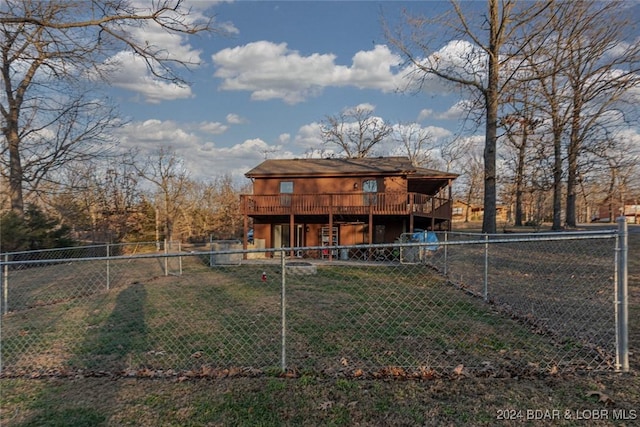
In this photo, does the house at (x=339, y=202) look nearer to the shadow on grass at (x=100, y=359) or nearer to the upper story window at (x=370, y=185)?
the upper story window at (x=370, y=185)

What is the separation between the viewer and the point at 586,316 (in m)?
5.23

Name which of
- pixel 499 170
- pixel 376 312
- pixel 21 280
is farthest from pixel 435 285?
pixel 499 170

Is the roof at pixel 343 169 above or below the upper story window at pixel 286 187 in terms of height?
above

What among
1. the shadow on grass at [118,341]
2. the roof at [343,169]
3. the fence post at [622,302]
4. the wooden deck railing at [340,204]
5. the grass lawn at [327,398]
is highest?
the roof at [343,169]

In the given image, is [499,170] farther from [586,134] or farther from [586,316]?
[586,316]

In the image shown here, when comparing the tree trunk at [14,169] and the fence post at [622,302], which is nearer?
the fence post at [622,302]

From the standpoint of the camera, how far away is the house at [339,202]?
18578 millimetres

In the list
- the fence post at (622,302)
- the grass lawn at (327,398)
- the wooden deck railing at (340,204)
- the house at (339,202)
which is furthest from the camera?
the house at (339,202)

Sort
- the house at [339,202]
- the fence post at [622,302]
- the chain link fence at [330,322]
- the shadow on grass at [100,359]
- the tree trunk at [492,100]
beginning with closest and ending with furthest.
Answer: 1. the shadow on grass at [100,359]
2. the fence post at [622,302]
3. the chain link fence at [330,322]
4. the tree trunk at [492,100]
5. the house at [339,202]

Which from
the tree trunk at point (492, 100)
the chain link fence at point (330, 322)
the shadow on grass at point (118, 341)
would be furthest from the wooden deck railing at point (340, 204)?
the shadow on grass at point (118, 341)

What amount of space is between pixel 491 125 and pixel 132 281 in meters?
15.7

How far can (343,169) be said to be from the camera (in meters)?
20.8

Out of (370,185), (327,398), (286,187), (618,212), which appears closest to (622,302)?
(327,398)

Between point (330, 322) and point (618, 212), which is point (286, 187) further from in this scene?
point (618, 212)
